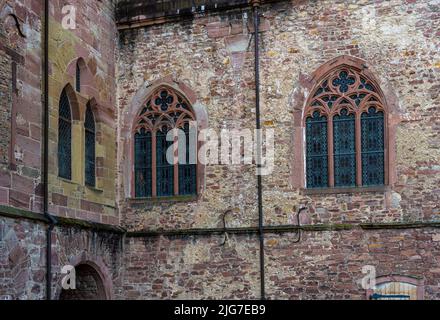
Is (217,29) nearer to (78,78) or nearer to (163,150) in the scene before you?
(163,150)

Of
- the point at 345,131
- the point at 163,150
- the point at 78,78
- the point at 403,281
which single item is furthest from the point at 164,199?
the point at 403,281

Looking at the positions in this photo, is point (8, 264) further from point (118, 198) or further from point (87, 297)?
point (118, 198)

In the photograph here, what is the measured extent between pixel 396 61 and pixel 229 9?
3404mm

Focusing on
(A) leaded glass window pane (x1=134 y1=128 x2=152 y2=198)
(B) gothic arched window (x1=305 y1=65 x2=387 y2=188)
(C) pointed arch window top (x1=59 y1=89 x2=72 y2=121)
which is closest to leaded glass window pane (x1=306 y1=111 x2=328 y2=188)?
(B) gothic arched window (x1=305 y1=65 x2=387 y2=188)

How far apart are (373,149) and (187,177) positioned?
362 centimetres

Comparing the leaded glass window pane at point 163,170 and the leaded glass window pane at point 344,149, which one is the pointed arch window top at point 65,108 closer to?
the leaded glass window pane at point 163,170

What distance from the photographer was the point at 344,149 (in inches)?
561

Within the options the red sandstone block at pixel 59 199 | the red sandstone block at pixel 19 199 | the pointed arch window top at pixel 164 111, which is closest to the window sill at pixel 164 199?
the pointed arch window top at pixel 164 111

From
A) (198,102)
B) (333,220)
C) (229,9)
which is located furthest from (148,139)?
(333,220)

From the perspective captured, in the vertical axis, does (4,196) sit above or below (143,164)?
below

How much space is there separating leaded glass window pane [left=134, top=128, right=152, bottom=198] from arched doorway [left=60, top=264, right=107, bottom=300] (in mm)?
1900

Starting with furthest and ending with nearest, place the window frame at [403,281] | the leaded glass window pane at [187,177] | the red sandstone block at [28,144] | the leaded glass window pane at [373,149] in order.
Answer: the leaded glass window pane at [187,177] < the leaded glass window pane at [373,149] < the window frame at [403,281] < the red sandstone block at [28,144]

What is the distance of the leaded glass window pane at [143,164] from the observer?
15375mm

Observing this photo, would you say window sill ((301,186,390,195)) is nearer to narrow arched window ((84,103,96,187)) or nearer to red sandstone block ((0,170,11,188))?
narrow arched window ((84,103,96,187))
